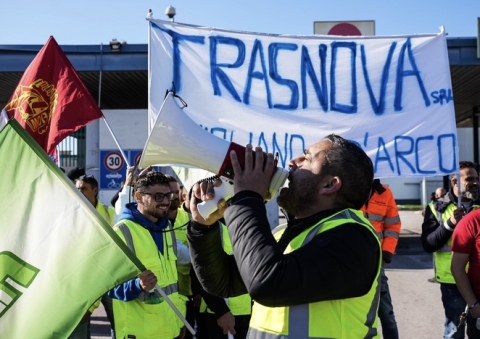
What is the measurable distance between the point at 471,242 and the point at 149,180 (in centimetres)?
223

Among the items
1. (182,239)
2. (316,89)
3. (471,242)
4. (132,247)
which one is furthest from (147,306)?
(471,242)

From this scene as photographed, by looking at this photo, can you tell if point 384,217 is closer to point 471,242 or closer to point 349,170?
point 471,242

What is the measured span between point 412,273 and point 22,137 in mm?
9301

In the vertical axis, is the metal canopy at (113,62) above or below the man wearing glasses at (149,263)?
above

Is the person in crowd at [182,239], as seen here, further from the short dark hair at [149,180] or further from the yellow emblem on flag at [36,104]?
the yellow emblem on flag at [36,104]

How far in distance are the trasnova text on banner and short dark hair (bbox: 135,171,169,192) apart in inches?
22.2

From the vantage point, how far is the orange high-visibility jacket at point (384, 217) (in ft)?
18.0

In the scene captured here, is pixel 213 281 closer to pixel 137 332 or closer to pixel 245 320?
pixel 137 332

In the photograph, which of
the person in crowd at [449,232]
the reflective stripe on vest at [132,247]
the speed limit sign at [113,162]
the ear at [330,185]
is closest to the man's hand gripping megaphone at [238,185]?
the ear at [330,185]

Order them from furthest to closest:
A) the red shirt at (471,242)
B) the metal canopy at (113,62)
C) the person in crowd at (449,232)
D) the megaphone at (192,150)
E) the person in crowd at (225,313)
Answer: the metal canopy at (113,62) → the person in crowd at (449,232) → the person in crowd at (225,313) → the red shirt at (471,242) → the megaphone at (192,150)

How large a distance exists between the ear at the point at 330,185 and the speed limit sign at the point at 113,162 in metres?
8.56

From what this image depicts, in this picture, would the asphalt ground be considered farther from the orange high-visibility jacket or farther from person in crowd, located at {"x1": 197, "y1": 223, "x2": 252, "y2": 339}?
person in crowd, located at {"x1": 197, "y1": 223, "x2": 252, "y2": 339}

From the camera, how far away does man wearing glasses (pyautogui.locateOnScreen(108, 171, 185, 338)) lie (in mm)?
3326

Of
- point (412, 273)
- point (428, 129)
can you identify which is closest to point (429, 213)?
point (428, 129)
